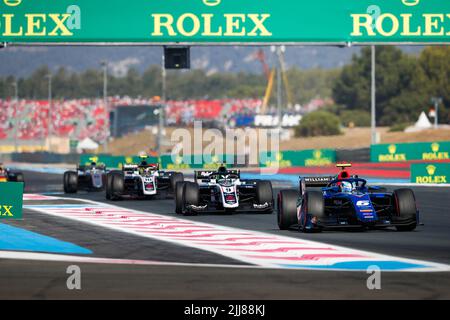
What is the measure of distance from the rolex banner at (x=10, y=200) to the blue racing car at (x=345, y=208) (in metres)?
5.87

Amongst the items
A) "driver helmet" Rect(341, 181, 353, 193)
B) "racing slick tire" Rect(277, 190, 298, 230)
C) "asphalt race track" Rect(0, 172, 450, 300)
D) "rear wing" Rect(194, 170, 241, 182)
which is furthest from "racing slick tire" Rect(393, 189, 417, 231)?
"rear wing" Rect(194, 170, 241, 182)

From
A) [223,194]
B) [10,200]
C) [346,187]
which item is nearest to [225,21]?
[223,194]

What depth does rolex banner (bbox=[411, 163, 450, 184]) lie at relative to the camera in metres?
42.1

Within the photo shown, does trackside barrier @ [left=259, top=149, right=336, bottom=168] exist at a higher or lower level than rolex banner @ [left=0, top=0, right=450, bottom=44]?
lower

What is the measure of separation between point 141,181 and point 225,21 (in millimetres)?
5401

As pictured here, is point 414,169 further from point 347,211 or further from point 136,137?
point 136,137

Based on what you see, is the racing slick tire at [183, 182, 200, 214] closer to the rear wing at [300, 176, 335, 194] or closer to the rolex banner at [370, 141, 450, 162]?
the rear wing at [300, 176, 335, 194]

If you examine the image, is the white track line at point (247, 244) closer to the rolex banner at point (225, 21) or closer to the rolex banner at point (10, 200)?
the rolex banner at point (10, 200)

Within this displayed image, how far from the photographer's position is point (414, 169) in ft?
140

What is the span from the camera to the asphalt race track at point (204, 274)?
12.2 metres

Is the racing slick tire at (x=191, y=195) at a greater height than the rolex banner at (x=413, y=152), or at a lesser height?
lesser

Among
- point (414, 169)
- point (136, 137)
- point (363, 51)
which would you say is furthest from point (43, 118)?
point (414, 169)

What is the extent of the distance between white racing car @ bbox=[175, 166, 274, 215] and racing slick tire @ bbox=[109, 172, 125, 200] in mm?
6935

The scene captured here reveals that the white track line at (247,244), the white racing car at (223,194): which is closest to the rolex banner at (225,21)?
the white racing car at (223,194)
